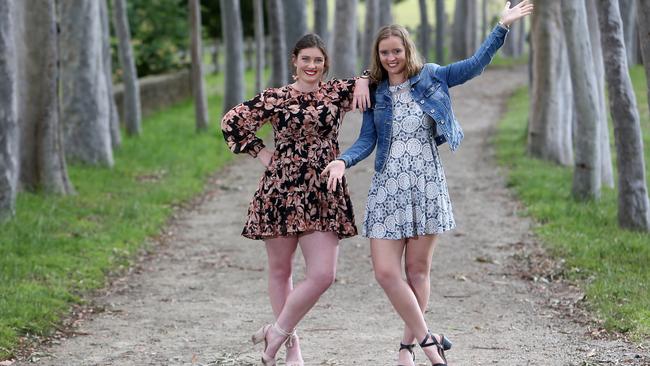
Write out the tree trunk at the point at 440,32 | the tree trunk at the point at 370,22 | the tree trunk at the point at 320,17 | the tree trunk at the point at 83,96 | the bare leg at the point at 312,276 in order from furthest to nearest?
the tree trunk at the point at 440,32 < the tree trunk at the point at 370,22 < the tree trunk at the point at 320,17 < the tree trunk at the point at 83,96 < the bare leg at the point at 312,276

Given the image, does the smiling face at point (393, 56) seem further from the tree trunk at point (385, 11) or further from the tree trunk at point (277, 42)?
the tree trunk at point (385, 11)

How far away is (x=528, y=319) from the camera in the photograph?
929 centimetres

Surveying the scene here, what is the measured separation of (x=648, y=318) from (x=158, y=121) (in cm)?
1988

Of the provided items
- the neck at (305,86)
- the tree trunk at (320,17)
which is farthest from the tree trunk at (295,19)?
the neck at (305,86)

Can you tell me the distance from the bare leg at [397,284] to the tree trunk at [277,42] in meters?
19.8

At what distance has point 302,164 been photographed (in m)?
7.13

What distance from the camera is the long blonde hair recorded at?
6.96 metres

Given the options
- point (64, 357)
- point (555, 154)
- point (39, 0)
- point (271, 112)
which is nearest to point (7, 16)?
point (39, 0)

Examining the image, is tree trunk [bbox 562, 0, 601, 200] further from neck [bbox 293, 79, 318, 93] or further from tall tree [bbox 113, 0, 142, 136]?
tall tree [bbox 113, 0, 142, 136]

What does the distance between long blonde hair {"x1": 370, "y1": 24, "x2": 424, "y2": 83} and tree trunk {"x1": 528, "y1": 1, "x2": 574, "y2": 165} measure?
12.0 metres

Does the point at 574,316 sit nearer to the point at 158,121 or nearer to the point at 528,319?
the point at 528,319

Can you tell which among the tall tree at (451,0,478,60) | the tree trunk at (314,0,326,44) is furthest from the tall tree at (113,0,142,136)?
the tall tree at (451,0,478,60)

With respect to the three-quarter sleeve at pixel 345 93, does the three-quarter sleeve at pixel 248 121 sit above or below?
below

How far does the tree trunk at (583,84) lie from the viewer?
14555 mm
